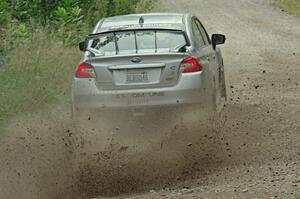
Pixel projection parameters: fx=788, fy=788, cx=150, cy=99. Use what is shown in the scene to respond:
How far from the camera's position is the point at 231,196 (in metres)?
7.12

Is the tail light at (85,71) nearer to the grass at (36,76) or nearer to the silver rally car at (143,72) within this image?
the silver rally car at (143,72)

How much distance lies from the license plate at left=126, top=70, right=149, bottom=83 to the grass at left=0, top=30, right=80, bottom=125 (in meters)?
2.97

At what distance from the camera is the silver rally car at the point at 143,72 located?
917 centimetres

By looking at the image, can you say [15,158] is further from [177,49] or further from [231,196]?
[231,196]

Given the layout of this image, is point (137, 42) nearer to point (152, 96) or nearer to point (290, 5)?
point (152, 96)

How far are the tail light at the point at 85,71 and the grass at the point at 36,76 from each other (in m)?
2.42

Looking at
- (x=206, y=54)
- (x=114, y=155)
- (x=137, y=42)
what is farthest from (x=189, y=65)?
(x=114, y=155)

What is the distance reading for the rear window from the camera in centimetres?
950

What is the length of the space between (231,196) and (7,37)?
8.63m

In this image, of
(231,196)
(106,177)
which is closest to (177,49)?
(106,177)

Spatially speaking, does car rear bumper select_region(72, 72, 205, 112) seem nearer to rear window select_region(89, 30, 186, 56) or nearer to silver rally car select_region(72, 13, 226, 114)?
silver rally car select_region(72, 13, 226, 114)

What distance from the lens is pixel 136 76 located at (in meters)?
9.21

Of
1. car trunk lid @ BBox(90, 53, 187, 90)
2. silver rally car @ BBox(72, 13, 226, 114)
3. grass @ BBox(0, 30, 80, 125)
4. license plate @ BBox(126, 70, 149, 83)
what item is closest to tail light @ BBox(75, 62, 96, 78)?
silver rally car @ BBox(72, 13, 226, 114)

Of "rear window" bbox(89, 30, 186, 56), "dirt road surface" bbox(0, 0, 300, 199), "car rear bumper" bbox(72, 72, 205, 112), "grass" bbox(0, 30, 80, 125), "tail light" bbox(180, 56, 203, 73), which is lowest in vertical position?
"grass" bbox(0, 30, 80, 125)
